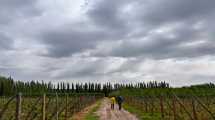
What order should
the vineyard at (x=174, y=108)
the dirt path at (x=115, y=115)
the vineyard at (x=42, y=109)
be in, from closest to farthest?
the vineyard at (x=42, y=109) < the vineyard at (x=174, y=108) < the dirt path at (x=115, y=115)

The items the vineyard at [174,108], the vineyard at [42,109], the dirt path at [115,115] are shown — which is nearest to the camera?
the vineyard at [42,109]

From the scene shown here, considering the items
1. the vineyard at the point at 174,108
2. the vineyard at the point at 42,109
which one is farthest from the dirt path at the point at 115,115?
the vineyard at the point at 42,109

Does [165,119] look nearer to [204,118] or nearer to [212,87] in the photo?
[204,118]

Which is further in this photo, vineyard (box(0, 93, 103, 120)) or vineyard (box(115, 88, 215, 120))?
vineyard (box(115, 88, 215, 120))

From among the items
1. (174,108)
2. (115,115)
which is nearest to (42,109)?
(174,108)

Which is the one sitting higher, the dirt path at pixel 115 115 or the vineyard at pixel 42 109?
the vineyard at pixel 42 109

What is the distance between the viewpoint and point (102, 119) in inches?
1029

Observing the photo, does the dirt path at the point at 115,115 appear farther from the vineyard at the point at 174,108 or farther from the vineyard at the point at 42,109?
the vineyard at the point at 42,109

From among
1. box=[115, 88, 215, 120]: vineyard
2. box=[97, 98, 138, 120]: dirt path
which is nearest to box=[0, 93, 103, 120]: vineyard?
box=[97, 98, 138, 120]: dirt path

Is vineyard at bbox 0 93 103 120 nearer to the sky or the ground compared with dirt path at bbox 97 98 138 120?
nearer to the sky

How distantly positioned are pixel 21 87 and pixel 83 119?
14101 cm

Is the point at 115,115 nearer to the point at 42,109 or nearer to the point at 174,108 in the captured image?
the point at 174,108

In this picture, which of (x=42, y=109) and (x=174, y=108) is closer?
(x=42, y=109)

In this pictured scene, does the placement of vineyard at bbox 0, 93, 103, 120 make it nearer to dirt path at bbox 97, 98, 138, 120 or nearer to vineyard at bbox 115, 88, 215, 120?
dirt path at bbox 97, 98, 138, 120
